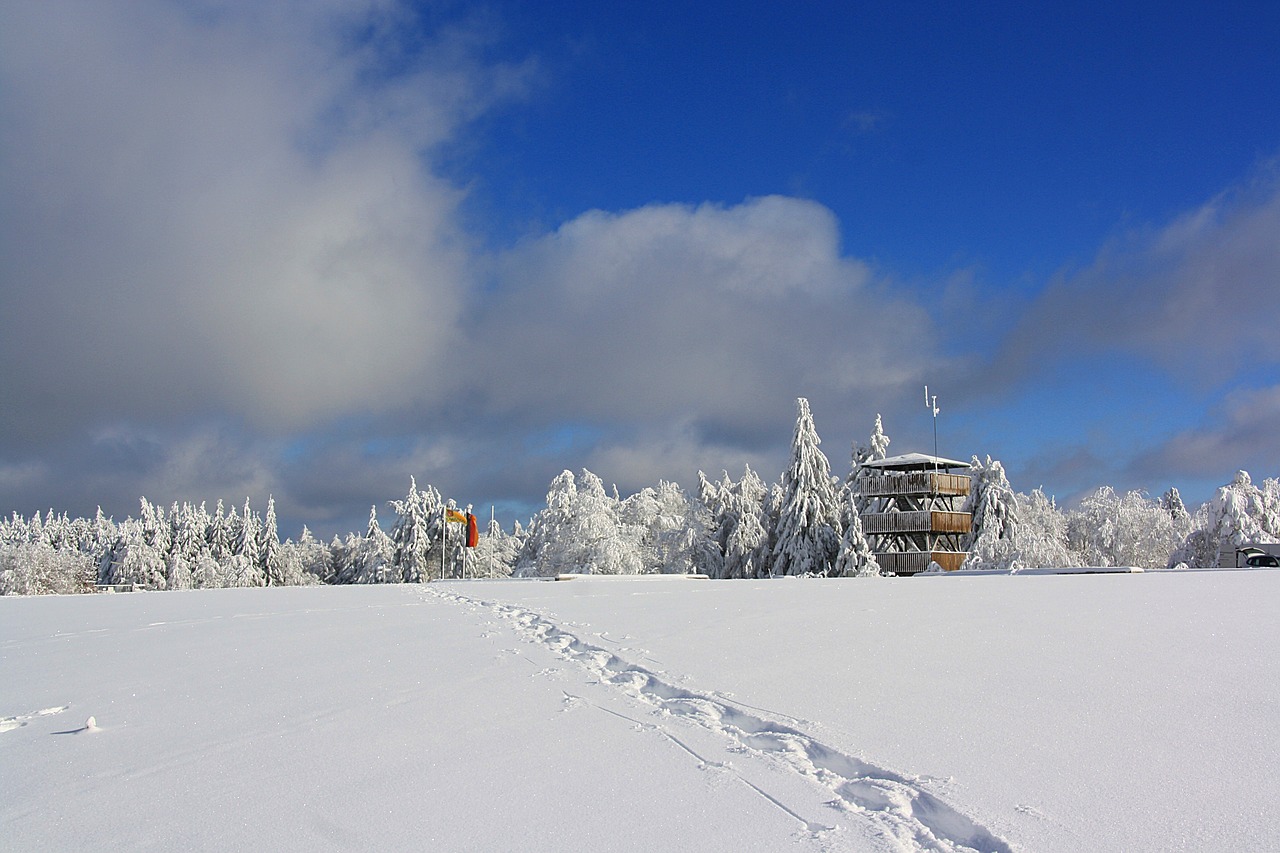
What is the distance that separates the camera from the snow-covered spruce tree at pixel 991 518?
47750mm

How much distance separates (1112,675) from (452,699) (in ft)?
16.3

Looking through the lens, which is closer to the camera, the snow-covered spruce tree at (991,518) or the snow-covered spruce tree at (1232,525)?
the snow-covered spruce tree at (1232,525)

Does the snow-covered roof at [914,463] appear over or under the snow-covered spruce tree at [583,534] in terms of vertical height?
over

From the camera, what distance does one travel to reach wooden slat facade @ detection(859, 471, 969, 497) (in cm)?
4722

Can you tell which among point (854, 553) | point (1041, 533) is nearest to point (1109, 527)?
point (1041, 533)

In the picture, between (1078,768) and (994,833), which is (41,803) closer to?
(994,833)

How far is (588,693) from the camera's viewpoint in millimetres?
6449

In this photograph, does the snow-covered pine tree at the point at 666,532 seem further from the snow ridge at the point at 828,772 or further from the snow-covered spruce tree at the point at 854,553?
the snow ridge at the point at 828,772

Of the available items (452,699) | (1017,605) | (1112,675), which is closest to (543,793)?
(452,699)

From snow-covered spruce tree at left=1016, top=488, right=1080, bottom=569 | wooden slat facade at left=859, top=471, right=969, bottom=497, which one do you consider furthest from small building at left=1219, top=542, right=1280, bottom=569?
wooden slat facade at left=859, top=471, right=969, bottom=497

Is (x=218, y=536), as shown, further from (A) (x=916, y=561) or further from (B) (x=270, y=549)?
(A) (x=916, y=561)

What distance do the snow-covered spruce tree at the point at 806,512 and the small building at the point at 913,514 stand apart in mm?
2197

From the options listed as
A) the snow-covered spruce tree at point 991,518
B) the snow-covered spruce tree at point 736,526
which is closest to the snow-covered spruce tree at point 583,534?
the snow-covered spruce tree at point 736,526

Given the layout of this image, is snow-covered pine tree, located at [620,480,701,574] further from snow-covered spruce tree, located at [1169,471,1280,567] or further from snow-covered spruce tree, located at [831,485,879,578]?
snow-covered spruce tree, located at [1169,471,1280,567]
